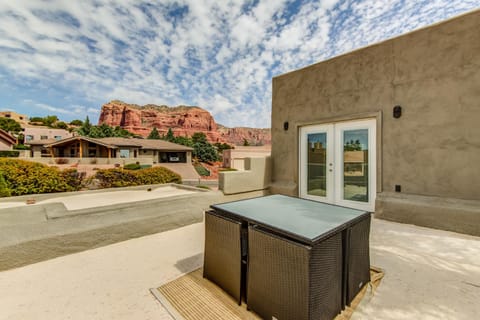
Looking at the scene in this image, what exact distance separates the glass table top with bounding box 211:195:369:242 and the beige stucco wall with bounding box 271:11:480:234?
10.0 feet

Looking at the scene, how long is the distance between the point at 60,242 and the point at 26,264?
1.23ft

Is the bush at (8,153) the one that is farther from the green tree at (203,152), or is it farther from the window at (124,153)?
the green tree at (203,152)

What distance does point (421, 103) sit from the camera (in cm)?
386

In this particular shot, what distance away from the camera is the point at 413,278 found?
2.09 m

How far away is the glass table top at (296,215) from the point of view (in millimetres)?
1445

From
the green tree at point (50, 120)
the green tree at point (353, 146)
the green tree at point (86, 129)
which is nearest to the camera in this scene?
the green tree at point (353, 146)

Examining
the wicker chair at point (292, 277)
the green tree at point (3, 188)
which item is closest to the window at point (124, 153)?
→ the green tree at point (3, 188)

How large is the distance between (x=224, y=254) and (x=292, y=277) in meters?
0.76

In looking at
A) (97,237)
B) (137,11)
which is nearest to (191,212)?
(97,237)

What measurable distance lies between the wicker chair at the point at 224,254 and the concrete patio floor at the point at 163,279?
0.54m

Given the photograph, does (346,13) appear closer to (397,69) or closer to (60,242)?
(397,69)

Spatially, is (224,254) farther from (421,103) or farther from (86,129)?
(86,129)

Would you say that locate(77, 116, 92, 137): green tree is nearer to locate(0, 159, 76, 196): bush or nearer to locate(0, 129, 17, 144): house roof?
locate(0, 129, 17, 144): house roof

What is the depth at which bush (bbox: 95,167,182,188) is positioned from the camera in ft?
20.1
